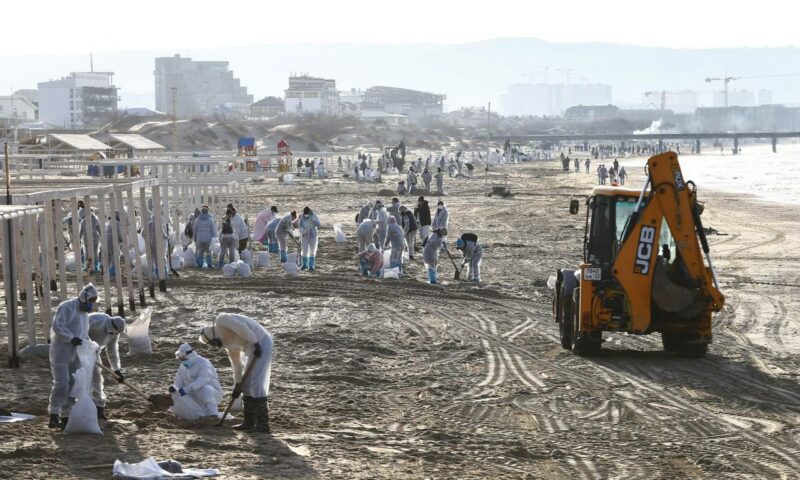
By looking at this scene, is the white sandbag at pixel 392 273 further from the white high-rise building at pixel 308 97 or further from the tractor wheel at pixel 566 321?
the white high-rise building at pixel 308 97

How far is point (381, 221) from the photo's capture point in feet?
81.6

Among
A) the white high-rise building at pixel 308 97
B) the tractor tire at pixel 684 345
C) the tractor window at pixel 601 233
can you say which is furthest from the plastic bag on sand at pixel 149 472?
the white high-rise building at pixel 308 97

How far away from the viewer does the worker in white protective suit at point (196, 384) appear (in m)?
10.8

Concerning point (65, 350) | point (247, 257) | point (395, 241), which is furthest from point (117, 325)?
point (247, 257)

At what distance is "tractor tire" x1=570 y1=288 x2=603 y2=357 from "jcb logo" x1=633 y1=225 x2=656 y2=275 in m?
0.98

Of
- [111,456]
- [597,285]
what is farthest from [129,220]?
Answer: [111,456]

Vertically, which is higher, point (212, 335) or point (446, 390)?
point (212, 335)

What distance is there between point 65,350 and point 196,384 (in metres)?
1.17

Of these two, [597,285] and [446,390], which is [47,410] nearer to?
[446,390]

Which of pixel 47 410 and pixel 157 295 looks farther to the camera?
pixel 157 295

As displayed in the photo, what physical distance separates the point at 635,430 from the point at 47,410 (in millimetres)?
5342

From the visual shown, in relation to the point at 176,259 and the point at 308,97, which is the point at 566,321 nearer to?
the point at 176,259

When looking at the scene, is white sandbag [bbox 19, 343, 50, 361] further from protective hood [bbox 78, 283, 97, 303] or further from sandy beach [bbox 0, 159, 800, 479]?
protective hood [bbox 78, 283, 97, 303]

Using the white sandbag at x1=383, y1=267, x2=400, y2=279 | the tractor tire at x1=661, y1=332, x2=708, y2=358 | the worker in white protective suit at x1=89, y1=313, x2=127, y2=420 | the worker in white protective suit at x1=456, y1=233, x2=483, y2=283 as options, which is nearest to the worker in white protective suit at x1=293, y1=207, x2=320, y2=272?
the white sandbag at x1=383, y1=267, x2=400, y2=279
